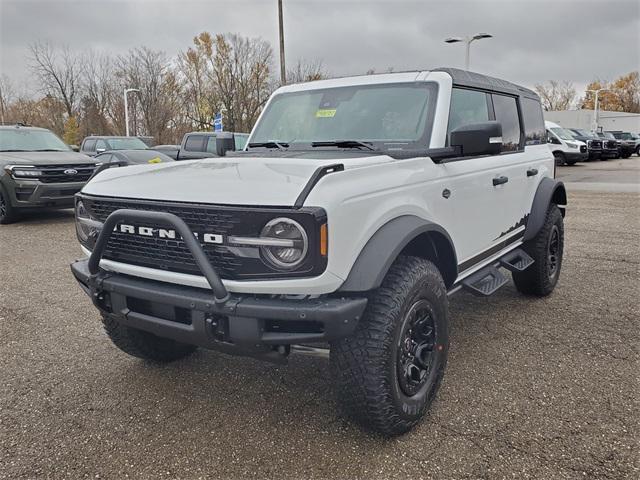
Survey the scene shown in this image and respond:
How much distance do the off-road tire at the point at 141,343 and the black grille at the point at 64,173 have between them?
6.89 meters

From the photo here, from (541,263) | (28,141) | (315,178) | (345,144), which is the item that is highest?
(28,141)

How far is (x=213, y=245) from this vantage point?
7.84ft

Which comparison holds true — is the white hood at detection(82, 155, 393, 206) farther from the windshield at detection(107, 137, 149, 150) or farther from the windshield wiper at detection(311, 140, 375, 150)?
the windshield at detection(107, 137, 149, 150)

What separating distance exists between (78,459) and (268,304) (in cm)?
125

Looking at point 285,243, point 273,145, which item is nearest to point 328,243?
point 285,243

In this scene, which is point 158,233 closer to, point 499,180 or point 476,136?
point 476,136

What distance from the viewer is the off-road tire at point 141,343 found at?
3316 millimetres

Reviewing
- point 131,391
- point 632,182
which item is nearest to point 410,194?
point 131,391

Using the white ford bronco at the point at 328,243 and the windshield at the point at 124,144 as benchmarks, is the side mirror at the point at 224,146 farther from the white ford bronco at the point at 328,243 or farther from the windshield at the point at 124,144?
the windshield at the point at 124,144

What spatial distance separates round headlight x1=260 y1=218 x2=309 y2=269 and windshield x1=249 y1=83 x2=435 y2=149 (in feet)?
4.08

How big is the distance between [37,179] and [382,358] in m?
8.61

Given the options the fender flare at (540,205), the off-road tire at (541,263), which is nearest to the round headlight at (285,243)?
the fender flare at (540,205)

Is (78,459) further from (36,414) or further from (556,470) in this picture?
(556,470)

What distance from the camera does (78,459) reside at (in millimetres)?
2539
